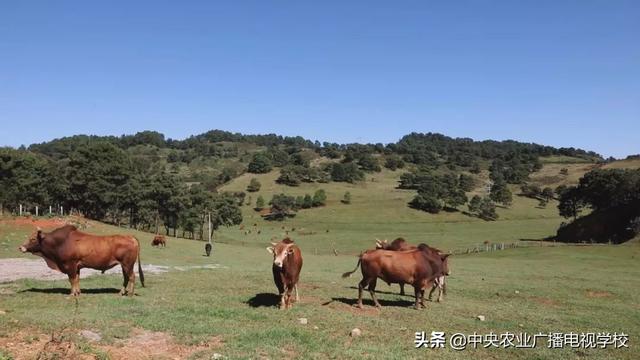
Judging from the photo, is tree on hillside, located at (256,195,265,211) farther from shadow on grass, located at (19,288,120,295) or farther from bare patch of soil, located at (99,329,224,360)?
bare patch of soil, located at (99,329,224,360)

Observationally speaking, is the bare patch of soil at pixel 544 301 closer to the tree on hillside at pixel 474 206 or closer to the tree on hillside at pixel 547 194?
the tree on hillside at pixel 474 206

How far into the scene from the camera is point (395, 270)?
58.8ft

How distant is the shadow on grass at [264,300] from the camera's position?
17272 millimetres

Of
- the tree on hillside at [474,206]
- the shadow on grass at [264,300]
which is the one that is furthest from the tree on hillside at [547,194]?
the shadow on grass at [264,300]

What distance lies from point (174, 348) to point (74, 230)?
9.14 metres

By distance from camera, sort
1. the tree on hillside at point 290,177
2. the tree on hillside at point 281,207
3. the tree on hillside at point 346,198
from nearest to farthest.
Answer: the tree on hillside at point 281,207, the tree on hillside at point 346,198, the tree on hillside at point 290,177

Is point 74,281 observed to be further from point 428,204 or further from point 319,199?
point 319,199

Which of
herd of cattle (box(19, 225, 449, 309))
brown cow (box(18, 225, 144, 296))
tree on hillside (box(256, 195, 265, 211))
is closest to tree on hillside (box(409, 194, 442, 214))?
tree on hillside (box(256, 195, 265, 211))

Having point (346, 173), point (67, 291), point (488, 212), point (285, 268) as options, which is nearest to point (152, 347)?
point (285, 268)

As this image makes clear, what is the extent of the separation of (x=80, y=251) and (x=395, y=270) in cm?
1073

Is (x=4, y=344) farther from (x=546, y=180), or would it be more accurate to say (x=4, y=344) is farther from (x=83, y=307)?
(x=546, y=180)

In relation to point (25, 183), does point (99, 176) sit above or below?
above

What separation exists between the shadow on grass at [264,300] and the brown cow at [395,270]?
2.94 meters

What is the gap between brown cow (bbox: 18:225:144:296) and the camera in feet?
58.2
